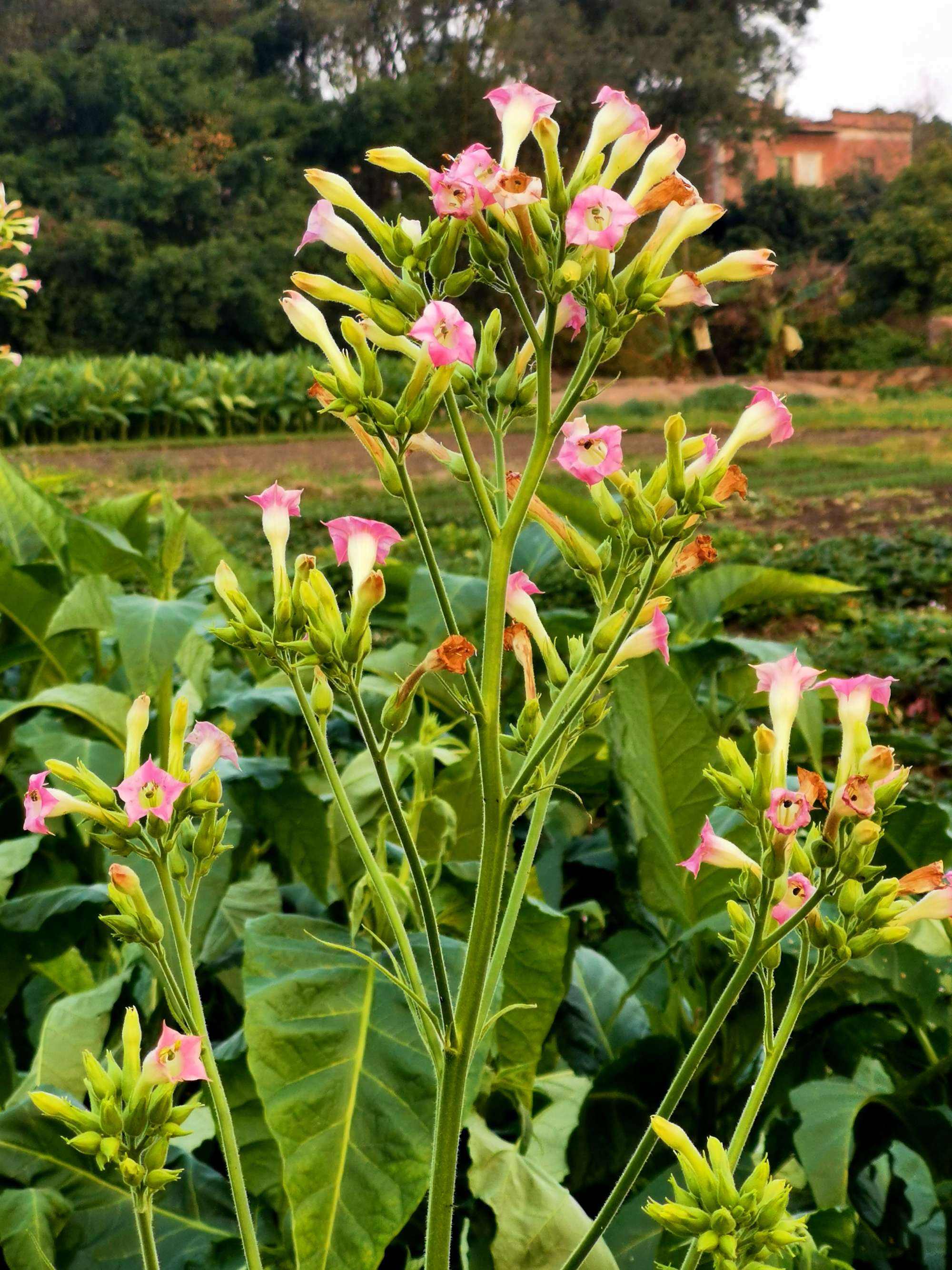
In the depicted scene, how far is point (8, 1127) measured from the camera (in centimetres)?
93

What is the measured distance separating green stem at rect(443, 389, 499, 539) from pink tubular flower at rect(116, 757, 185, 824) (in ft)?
0.61

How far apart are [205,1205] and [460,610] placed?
905mm

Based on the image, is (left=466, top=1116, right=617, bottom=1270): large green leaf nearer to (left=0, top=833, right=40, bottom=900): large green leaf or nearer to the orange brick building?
(left=0, top=833, right=40, bottom=900): large green leaf

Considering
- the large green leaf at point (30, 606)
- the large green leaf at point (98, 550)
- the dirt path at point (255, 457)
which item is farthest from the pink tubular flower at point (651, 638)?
the dirt path at point (255, 457)

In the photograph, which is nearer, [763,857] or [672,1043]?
[763,857]

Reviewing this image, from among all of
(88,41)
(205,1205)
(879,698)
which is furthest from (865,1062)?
(88,41)

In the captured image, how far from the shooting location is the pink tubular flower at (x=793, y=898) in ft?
1.94

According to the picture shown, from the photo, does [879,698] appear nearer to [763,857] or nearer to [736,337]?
[763,857]

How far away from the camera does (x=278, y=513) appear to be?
650mm

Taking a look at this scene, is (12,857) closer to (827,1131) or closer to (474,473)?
(827,1131)

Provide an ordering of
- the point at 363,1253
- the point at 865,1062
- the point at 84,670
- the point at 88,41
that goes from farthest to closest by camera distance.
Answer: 1. the point at 88,41
2. the point at 84,670
3. the point at 865,1062
4. the point at 363,1253

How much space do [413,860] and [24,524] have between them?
6.27 feet

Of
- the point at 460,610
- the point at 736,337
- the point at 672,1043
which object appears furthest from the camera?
the point at 736,337

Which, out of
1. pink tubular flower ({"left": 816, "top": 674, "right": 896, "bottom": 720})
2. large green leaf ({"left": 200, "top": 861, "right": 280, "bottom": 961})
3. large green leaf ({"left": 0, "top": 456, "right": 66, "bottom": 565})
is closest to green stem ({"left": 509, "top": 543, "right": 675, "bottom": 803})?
pink tubular flower ({"left": 816, "top": 674, "right": 896, "bottom": 720})
